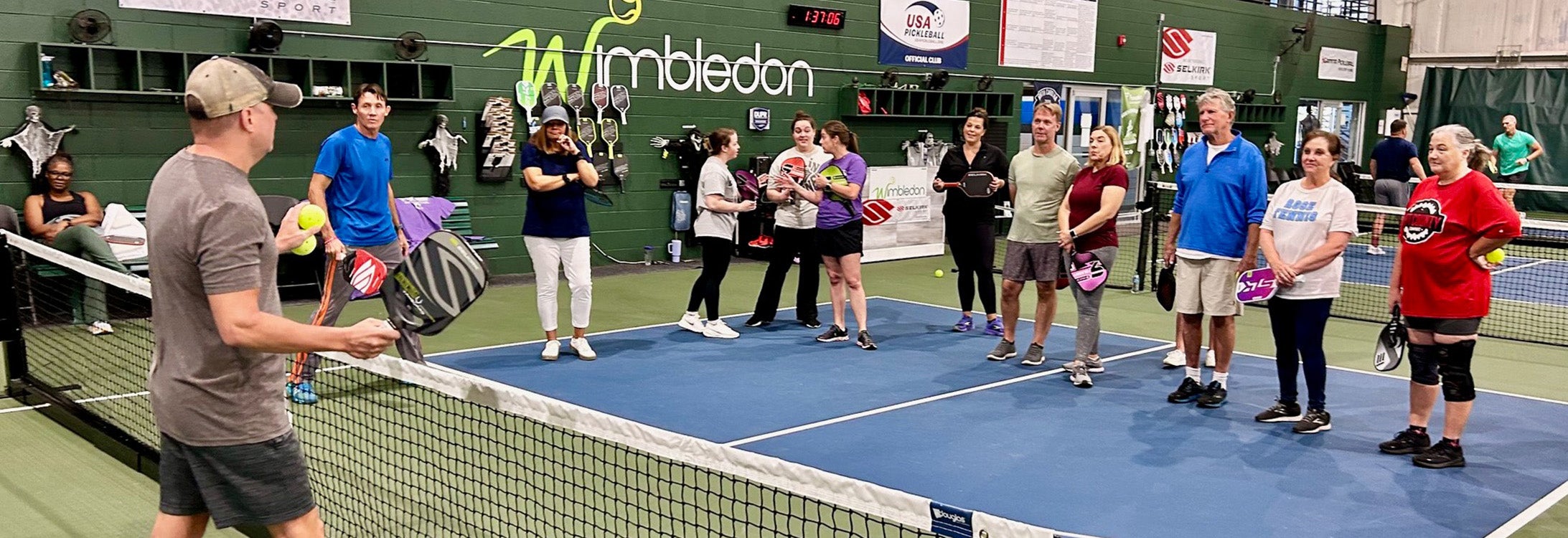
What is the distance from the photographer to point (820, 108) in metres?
14.7

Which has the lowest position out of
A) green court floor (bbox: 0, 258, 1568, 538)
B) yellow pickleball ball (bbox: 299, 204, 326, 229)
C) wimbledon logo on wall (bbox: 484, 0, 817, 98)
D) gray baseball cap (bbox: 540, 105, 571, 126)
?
green court floor (bbox: 0, 258, 1568, 538)

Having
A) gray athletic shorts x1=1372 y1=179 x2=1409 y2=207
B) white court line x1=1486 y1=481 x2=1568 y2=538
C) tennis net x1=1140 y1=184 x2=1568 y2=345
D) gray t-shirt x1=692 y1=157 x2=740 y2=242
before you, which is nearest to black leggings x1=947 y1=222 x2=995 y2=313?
gray t-shirt x1=692 y1=157 x2=740 y2=242

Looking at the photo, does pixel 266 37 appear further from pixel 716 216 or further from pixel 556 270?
pixel 716 216

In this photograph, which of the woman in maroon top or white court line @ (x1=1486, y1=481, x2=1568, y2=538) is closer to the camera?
white court line @ (x1=1486, y1=481, x2=1568, y2=538)

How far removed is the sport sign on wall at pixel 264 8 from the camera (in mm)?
9602

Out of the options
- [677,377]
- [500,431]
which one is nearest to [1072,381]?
[677,377]

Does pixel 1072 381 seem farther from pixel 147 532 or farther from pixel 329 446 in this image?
pixel 147 532

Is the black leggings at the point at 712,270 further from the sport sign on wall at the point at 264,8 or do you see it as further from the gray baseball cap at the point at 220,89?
the gray baseball cap at the point at 220,89

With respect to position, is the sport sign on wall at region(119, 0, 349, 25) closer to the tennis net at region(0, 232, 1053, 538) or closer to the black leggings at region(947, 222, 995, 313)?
the tennis net at region(0, 232, 1053, 538)

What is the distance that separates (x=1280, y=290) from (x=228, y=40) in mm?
8247

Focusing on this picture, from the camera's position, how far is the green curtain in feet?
72.8

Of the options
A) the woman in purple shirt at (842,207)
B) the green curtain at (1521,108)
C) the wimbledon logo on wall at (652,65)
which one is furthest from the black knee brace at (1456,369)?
the green curtain at (1521,108)

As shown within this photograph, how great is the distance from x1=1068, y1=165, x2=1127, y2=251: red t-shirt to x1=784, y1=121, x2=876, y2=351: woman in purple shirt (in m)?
1.64

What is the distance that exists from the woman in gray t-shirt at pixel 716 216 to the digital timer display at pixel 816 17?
565 centimetres
